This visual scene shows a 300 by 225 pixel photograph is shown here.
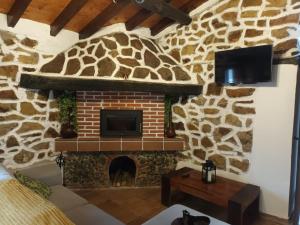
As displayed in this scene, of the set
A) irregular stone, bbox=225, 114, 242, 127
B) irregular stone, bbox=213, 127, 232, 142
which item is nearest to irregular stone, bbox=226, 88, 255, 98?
irregular stone, bbox=225, 114, 242, 127

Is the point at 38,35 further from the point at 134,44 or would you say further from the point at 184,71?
the point at 184,71

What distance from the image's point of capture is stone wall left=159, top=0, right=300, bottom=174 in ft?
9.21

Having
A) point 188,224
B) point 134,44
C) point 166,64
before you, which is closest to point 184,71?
point 166,64

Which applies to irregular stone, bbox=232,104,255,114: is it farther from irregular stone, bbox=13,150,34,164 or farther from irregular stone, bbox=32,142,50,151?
irregular stone, bbox=13,150,34,164

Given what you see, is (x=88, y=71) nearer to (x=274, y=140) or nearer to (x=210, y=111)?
(x=210, y=111)

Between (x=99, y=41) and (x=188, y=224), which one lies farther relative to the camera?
(x=99, y=41)

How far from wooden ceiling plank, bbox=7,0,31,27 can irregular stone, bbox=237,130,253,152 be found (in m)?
3.15

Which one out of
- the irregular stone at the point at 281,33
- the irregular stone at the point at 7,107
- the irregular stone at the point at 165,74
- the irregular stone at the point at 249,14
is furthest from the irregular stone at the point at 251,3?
the irregular stone at the point at 7,107

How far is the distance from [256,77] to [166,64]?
Answer: 1466 millimetres

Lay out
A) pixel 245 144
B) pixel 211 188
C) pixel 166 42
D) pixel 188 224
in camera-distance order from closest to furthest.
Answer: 1. pixel 188 224
2. pixel 211 188
3. pixel 245 144
4. pixel 166 42

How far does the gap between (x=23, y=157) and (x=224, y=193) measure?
2.78 meters

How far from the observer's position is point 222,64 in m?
3.20

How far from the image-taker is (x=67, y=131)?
135 inches

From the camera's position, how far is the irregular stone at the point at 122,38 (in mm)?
3682
